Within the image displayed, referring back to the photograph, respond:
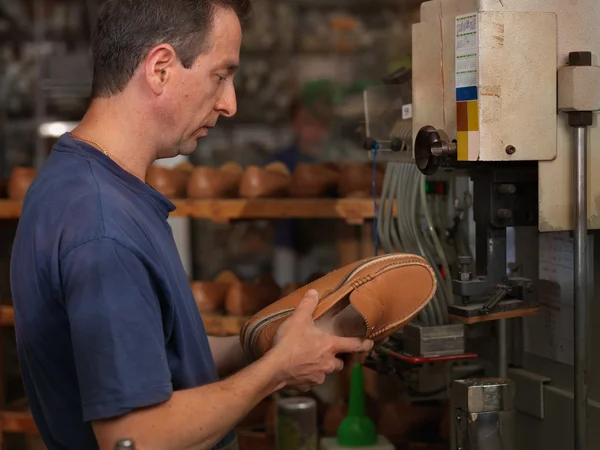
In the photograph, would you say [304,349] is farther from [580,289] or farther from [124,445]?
[580,289]

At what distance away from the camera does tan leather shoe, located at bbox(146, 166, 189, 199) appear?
271 cm

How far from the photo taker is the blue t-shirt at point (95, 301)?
3.66 ft

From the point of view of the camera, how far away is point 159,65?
1.28m

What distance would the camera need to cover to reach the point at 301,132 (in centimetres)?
392

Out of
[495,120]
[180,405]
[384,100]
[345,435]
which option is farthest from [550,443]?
[180,405]

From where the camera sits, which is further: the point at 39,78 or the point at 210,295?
the point at 39,78

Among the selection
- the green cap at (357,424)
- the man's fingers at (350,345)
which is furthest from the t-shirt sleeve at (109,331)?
the green cap at (357,424)

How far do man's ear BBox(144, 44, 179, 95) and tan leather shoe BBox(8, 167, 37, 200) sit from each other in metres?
1.56

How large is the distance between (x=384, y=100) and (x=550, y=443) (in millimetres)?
922

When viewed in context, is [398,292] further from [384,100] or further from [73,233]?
[384,100]

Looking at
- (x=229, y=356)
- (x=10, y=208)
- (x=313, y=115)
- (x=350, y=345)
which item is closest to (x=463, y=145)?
(x=350, y=345)

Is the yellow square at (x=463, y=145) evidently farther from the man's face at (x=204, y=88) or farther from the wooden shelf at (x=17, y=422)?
the wooden shelf at (x=17, y=422)

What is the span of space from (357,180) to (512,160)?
1055 millimetres

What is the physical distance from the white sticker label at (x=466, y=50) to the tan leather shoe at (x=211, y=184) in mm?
1165
